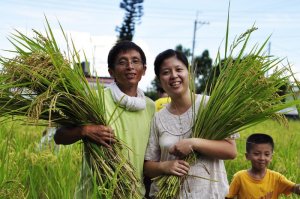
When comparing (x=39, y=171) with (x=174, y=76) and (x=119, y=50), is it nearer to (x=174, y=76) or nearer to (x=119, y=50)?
(x=119, y=50)

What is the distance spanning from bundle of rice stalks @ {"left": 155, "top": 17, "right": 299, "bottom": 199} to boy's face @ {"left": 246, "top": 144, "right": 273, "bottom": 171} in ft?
1.82

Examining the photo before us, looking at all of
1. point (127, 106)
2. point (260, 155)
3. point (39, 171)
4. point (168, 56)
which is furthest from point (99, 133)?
point (39, 171)

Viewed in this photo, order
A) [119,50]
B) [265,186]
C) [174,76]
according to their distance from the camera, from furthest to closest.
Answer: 1. [265,186]
2. [119,50]
3. [174,76]

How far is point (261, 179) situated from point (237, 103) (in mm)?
731

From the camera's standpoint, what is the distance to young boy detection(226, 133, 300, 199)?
283cm

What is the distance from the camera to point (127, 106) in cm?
230

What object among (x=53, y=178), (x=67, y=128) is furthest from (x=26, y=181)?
(x=67, y=128)

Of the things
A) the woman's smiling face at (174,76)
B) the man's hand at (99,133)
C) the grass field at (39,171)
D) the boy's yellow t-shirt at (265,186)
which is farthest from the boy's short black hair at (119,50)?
the boy's yellow t-shirt at (265,186)

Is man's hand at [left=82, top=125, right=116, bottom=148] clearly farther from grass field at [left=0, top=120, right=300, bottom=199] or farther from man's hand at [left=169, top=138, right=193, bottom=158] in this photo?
Result: grass field at [left=0, top=120, right=300, bottom=199]

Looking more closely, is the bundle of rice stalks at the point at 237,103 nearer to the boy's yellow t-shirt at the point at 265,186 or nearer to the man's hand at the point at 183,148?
the man's hand at the point at 183,148

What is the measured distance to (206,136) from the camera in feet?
7.47

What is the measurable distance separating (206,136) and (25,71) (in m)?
0.82

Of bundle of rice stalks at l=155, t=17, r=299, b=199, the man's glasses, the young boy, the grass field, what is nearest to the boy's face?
the young boy

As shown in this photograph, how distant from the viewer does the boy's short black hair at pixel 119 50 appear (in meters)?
2.38
